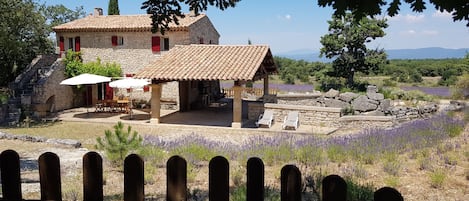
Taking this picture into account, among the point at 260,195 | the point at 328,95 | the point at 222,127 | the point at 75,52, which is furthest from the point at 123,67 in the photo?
the point at 260,195

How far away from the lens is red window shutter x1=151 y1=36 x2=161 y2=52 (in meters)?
23.1

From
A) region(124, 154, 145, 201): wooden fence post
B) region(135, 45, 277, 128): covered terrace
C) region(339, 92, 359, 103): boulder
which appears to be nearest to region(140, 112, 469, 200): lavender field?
region(124, 154, 145, 201): wooden fence post

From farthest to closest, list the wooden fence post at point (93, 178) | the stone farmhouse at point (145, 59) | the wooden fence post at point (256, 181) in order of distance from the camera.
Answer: the stone farmhouse at point (145, 59), the wooden fence post at point (93, 178), the wooden fence post at point (256, 181)

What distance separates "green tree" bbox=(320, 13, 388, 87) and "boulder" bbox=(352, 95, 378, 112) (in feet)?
20.0

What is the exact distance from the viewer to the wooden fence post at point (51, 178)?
2.09 metres

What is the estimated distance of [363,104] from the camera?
2112 cm

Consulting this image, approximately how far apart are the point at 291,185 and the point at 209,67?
16.7 meters

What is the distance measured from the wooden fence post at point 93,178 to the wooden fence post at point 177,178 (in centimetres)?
38

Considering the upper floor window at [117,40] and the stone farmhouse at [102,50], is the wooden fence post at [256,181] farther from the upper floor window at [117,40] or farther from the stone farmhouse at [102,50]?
the upper floor window at [117,40]

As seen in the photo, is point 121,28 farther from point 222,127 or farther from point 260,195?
point 260,195

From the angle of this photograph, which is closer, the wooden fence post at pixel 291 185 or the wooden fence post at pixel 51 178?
the wooden fence post at pixel 291 185

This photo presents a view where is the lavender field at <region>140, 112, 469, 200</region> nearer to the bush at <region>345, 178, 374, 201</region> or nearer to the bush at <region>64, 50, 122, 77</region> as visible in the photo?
the bush at <region>345, 178, 374, 201</region>

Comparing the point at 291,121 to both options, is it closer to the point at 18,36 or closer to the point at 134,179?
the point at 134,179

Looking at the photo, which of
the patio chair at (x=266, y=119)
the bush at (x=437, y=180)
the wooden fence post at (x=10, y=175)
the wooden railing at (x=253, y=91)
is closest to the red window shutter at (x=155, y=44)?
the wooden railing at (x=253, y=91)
